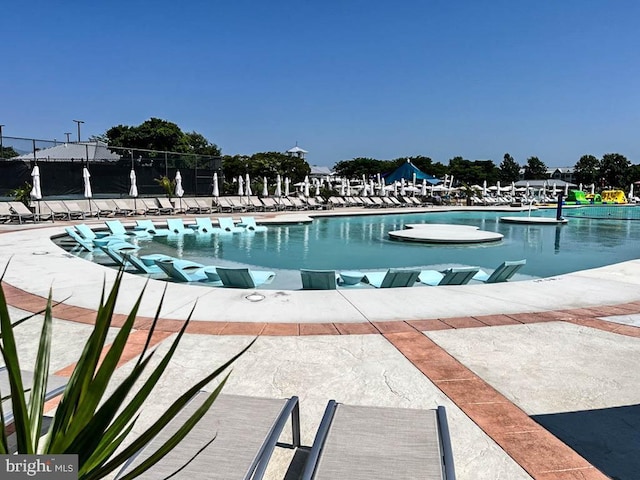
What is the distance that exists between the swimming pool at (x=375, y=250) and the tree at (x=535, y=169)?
294ft

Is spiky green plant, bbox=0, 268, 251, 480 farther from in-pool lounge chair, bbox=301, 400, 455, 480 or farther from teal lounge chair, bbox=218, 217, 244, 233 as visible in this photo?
teal lounge chair, bbox=218, 217, 244, 233

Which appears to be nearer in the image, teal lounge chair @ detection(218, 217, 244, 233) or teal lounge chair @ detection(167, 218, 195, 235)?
teal lounge chair @ detection(167, 218, 195, 235)

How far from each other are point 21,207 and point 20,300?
14.8 m

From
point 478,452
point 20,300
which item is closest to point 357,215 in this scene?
point 20,300

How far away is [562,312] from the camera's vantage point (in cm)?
540

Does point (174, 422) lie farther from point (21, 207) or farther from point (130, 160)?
point (130, 160)

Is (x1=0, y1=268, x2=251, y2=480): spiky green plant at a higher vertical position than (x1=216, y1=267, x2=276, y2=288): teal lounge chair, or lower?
higher

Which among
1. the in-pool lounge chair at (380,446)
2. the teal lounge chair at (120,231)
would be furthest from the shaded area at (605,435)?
the teal lounge chair at (120,231)

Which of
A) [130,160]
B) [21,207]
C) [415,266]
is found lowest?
[415,266]

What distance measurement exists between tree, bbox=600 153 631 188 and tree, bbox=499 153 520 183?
673 inches

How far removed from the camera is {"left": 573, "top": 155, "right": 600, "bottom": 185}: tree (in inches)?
3157

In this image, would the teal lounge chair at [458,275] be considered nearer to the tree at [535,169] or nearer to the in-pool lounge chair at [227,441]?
the in-pool lounge chair at [227,441]

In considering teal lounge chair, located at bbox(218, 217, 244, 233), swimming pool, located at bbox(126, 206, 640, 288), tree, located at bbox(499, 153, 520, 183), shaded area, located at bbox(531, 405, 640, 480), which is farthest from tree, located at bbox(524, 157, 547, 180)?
shaded area, located at bbox(531, 405, 640, 480)

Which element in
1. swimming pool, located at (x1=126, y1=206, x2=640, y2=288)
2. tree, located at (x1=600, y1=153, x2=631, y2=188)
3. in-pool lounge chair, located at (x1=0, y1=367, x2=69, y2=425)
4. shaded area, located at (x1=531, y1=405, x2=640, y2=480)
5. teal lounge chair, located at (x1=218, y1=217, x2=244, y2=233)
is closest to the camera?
in-pool lounge chair, located at (x1=0, y1=367, x2=69, y2=425)
